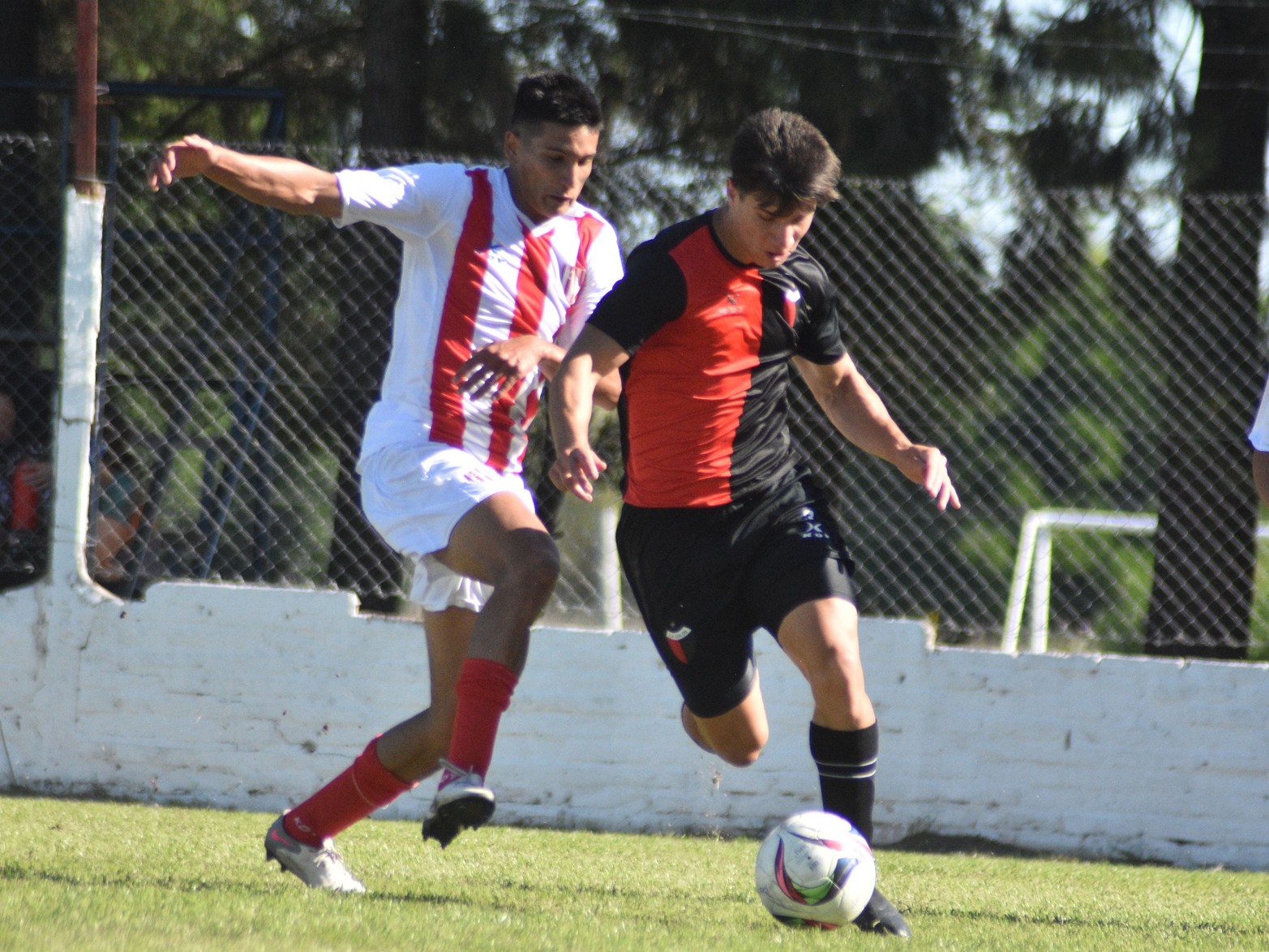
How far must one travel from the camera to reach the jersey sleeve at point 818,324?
383 cm

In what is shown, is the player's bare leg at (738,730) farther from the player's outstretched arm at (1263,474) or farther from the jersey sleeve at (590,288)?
the player's outstretched arm at (1263,474)

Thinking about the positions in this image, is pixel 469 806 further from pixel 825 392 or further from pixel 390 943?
pixel 825 392

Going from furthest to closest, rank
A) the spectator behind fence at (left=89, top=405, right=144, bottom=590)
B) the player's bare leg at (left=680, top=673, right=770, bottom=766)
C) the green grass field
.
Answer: the spectator behind fence at (left=89, top=405, right=144, bottom=590) < the player's bare leg at (left=680, top=673, right=770, bottom=766) < the green grass field

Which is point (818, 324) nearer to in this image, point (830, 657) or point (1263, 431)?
point (830, 657)

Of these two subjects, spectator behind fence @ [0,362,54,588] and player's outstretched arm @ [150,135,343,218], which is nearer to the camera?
player's outstretched arm @ [150,135,343,218]

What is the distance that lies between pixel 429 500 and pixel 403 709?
255 centimetres

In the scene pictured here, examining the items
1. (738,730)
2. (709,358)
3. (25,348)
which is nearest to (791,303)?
(709,358)

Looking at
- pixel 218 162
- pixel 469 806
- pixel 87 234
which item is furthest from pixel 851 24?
pixel 469 806

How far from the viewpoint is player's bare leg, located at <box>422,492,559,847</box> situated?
10.2 ft

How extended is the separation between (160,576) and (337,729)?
3.41 ft

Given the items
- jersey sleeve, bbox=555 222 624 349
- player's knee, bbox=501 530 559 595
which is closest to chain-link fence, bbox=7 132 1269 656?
jersey sleeve, bbox=555 222 624 349

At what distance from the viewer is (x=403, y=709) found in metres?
5.95

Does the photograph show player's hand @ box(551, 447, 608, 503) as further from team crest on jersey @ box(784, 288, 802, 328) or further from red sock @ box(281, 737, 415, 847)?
red sock @ box(281, 737, 415, 847)

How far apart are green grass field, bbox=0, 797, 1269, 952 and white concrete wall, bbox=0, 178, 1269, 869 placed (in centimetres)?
20
